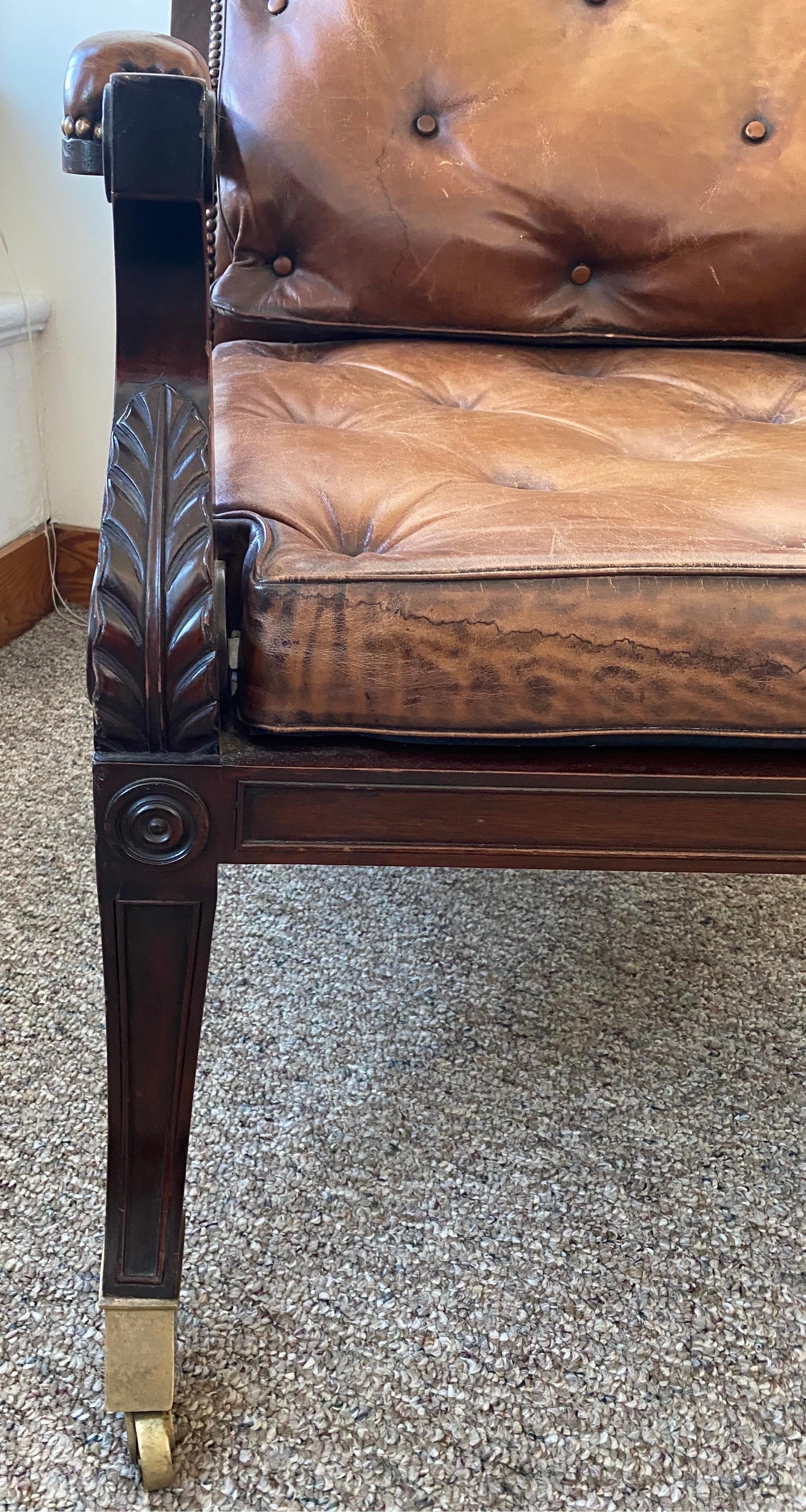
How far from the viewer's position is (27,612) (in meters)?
1.64

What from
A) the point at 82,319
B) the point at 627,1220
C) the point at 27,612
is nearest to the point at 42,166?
the point at 82,319

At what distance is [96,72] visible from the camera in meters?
0.61

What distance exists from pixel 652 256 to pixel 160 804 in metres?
0.79

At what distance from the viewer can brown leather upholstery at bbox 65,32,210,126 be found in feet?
1.99

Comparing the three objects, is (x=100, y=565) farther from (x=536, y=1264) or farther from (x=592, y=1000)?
(x=592, y=1000)

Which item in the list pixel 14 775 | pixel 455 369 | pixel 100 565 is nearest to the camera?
pixel 100 565

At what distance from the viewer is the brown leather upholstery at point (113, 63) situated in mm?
606

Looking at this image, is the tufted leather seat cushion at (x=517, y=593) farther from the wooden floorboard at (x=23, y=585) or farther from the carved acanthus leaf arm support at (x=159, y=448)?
the wooden floorboard at (x=23, y=585)

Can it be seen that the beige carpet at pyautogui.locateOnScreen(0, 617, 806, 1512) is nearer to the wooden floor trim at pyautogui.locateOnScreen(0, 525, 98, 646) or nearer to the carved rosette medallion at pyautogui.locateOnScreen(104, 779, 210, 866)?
the carved rosette medallion at pyautogui.locateOnScreen(104, 779, 210, 866)

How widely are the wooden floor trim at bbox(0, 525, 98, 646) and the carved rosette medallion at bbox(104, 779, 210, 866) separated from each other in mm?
1152

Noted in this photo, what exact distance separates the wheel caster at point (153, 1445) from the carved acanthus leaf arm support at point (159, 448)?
0.38m

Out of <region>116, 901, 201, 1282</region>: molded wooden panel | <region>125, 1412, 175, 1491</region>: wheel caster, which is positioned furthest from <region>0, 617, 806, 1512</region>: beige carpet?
<region>116, 901, 201, 1282</region>: molded wooden panel

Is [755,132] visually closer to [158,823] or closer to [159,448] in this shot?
[159,448]

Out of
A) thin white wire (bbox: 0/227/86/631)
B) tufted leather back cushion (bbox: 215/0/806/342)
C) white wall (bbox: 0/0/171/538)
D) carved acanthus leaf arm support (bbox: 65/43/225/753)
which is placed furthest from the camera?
thin white wire (bbox: 0/227/86/631)
